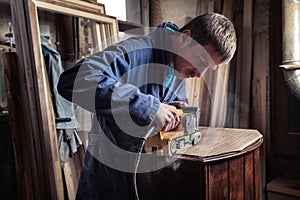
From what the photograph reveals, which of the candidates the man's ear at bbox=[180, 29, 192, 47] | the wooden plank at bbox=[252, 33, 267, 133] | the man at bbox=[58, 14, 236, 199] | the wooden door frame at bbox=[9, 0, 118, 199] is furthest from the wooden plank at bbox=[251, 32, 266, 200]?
the wooden door frame at bbox=[9, 0, 118, 199]

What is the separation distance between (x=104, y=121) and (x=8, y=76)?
0.76 metres

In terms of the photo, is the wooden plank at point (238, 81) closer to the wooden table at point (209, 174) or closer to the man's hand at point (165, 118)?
the wooden table at point (209, 174)

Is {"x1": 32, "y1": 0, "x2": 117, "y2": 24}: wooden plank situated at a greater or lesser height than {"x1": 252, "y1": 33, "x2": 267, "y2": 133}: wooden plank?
greater

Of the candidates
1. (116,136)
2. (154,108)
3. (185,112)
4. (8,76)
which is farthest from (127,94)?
(8,76)

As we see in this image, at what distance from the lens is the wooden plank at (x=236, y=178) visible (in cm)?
97

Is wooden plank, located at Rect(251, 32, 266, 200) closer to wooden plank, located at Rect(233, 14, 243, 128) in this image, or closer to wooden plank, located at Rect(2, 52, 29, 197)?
wooden plank, located at Rect(233, 14, 243, 128)

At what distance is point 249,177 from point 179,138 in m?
0.32

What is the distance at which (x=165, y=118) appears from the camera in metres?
0.90

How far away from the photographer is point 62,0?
1606 millimetres

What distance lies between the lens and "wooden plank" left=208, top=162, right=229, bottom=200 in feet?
3.01

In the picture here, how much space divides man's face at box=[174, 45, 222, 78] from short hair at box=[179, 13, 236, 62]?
23 mm

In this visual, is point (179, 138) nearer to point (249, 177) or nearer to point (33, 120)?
point (249, 177)

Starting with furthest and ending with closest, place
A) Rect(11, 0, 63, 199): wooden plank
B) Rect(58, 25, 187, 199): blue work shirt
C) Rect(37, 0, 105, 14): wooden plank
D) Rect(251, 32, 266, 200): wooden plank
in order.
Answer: Rect(251, 32, 266, 200): wooden plank, Rect(37, 0, 105, 14): wooden plank, Rect(11, 0, 63, 199): wooden plank, Rect(58, 25, 187, 199): blue work shirt

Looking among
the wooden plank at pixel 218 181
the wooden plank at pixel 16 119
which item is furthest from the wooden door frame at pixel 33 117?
the wooden plank at pixel 218 181
